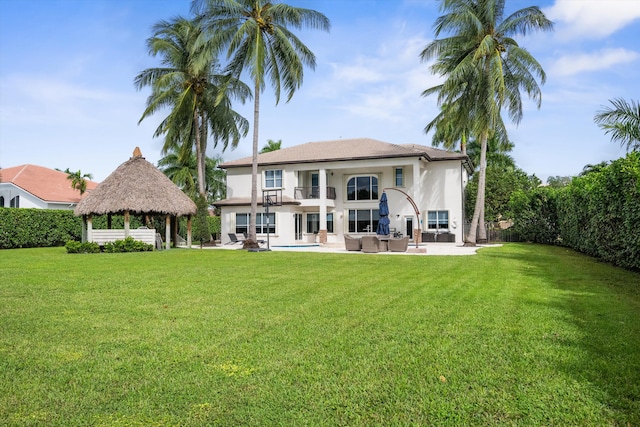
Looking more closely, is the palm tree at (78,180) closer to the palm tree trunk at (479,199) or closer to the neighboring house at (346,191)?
the neighboring house at (346,191)

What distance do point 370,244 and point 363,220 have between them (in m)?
11.3

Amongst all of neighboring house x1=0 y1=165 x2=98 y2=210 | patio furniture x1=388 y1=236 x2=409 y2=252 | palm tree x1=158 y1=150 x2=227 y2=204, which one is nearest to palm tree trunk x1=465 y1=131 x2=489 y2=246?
patio furniture x1=388 y1=236 x2=409 y2=252

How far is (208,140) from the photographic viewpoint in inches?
1332

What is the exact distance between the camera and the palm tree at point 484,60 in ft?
79.1

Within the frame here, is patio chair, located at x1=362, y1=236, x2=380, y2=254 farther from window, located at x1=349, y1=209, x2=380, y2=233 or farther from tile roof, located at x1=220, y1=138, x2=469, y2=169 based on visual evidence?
window, located at x1=349, y1=209, x2=380, y2=233

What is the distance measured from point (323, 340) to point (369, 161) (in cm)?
2463

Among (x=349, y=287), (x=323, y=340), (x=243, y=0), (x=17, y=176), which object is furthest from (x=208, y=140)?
(x=323, y=340)

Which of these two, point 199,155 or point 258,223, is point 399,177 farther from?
point 199,155

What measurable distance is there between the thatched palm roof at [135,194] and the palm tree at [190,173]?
1019 centimetres

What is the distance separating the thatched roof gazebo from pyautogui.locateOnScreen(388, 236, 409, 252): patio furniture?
11.0m

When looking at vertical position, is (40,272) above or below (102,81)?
below

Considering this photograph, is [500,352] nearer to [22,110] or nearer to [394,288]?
[394,288]

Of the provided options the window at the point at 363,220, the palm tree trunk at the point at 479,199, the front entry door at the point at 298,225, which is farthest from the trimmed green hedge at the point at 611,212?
the front entry door at the point at 298,225

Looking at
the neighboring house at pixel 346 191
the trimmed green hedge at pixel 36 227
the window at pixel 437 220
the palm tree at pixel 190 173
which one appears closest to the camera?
the trimmed green hedge at pixel 36 227
